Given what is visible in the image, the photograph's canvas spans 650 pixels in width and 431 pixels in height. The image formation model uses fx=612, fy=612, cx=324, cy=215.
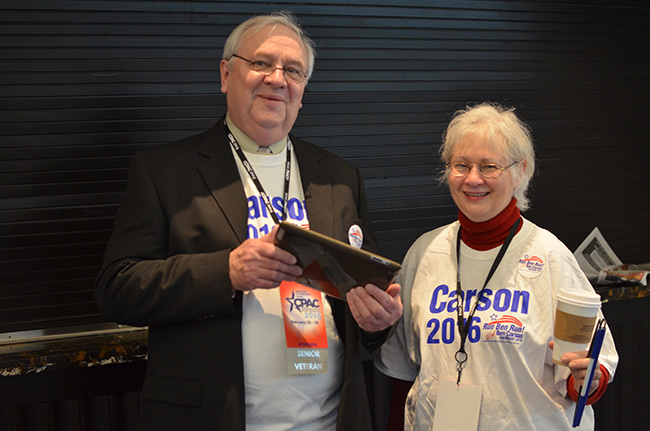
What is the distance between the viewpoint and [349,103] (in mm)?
3086

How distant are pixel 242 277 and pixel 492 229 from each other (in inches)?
37.4

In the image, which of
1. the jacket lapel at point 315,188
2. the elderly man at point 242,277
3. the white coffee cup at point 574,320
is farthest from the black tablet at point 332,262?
the white coffee cup at point 574,320

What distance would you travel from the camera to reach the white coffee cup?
1803 mm

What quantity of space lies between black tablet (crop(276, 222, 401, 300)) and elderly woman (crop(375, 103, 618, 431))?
1.59ft

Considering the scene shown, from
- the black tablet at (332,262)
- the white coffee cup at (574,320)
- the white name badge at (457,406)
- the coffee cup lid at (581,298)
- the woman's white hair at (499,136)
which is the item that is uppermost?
the woman's white hair at (499,136)

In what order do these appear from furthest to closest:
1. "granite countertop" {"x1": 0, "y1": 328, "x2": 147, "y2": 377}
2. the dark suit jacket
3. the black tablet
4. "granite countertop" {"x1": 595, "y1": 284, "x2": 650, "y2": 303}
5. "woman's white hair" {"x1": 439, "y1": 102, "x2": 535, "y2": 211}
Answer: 1. "granite countertop" {"x1": 595, "y1": 284, "x2": 650, "y2": 303}
2. "granite countertop" {"x1": 0, "y1": 328, "x2": 147, "y2": 377}
3. "woman's white hair" {"x1": 439, "y1": 102, "x2": 535, "y2": 211}
4. the dark suit jacket
5. the black tablet

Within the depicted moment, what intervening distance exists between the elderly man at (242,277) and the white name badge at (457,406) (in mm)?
260

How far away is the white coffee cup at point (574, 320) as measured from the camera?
1803mm

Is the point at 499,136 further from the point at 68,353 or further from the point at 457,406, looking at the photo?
the point at 68,353

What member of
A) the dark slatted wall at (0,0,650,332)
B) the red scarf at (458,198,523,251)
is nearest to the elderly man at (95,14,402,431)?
the red scarf at (458,198,523,251)

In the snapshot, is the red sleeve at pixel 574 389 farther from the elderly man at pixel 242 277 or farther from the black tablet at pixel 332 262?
the black tablet at pixel 332 262

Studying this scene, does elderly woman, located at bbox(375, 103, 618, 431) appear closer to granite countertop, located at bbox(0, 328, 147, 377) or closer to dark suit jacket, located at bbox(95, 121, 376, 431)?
dark suit jacket, located at bbox(95, 121, 376, 431)

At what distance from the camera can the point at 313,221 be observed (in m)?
2.04

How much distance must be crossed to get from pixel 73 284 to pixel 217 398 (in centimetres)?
117
